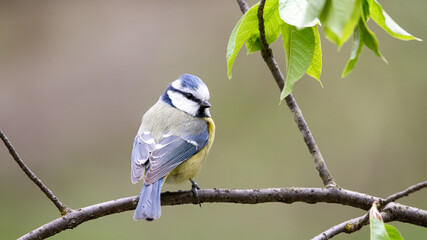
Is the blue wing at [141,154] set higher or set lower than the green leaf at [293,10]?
lower

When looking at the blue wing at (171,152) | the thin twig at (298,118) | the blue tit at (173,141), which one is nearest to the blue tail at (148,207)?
the blue tit at (173,141)

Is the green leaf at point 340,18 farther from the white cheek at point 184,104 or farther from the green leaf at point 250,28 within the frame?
the white cheek at point 184,104

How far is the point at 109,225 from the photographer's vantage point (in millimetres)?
3490

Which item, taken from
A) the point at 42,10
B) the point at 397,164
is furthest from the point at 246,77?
the point at 42,10

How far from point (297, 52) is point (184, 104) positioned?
3.82 feet

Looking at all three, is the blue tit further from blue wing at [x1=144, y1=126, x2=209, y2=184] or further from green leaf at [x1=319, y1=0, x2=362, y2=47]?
green leaf at [x1=319, y1=0, x2=362, y2=47]

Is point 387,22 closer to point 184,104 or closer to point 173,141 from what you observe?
point 173,141

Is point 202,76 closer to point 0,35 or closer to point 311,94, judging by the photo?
point 311,94

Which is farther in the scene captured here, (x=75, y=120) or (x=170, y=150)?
(x=75, y=120)

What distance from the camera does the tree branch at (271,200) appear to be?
3.86ft

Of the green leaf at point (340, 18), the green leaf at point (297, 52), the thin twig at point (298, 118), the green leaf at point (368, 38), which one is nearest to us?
the green leaf at point (340, 18)

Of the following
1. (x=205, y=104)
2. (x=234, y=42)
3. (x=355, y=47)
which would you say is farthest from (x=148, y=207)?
(x=355, y=47)

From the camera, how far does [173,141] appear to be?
187 centimetres

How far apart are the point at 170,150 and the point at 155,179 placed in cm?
18
